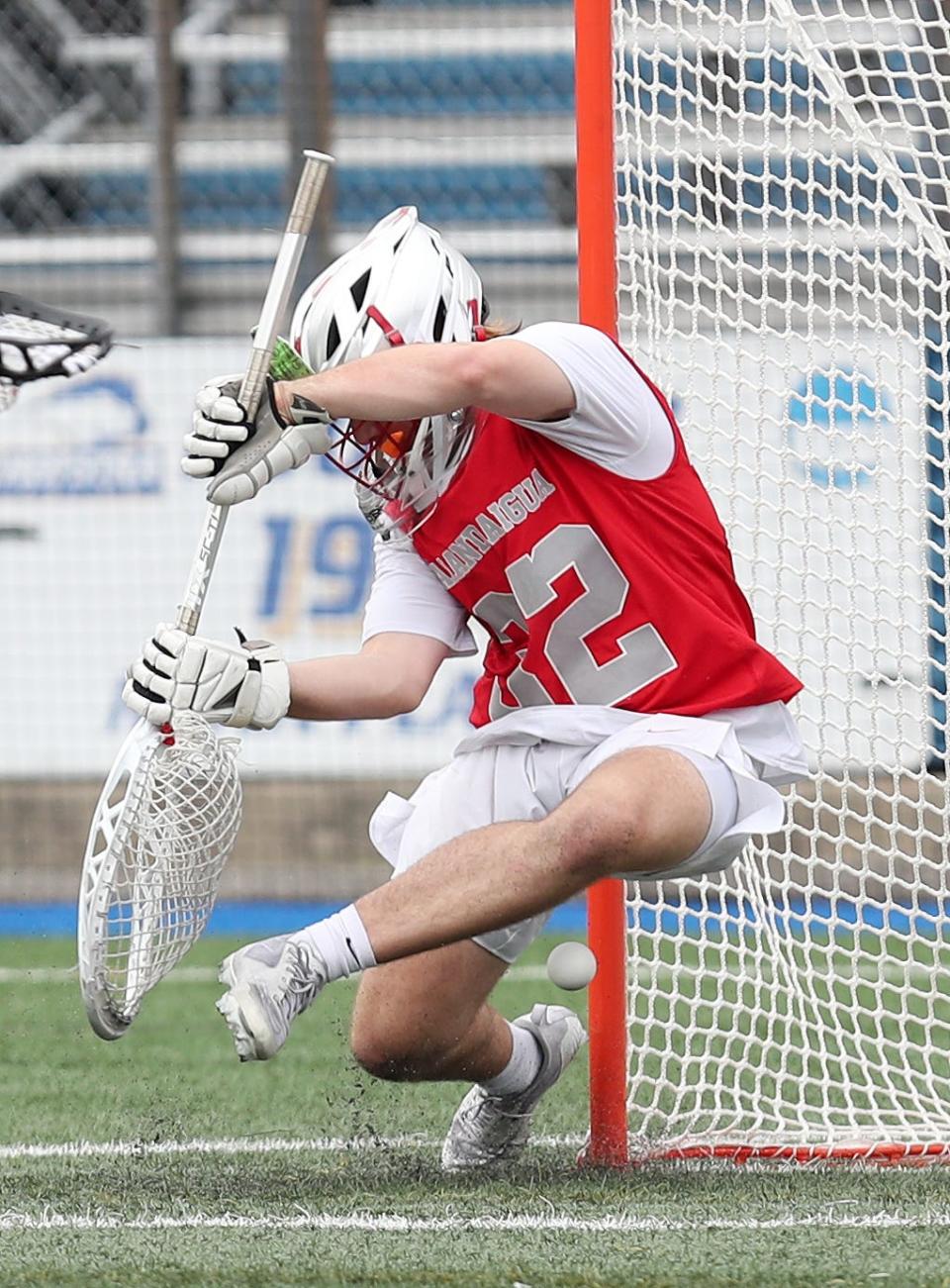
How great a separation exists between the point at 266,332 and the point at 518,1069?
124 cm

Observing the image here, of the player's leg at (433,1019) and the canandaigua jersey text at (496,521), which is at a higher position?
the canandaigua jersey text at (496,521)

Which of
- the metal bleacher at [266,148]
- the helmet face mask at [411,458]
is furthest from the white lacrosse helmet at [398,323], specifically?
the metal bleacher at [266,148]

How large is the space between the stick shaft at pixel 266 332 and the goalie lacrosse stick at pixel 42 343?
276 millimetres

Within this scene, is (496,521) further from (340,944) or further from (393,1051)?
(393,1051)

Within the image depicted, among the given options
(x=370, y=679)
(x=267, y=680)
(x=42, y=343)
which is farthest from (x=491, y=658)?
(x=42, y=343)

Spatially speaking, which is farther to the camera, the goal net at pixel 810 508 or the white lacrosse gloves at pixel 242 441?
the goal net at pixel 810 508

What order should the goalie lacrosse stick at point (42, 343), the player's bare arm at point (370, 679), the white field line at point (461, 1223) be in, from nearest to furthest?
the goalie lacrosse stick at point (42, 343)
the white field line at point (461, 1223)
the player's bare arm at point (370, 679)

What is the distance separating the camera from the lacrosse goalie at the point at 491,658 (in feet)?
9.77

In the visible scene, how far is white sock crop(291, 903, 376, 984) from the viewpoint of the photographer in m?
2.94

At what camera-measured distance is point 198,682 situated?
10.1 feet

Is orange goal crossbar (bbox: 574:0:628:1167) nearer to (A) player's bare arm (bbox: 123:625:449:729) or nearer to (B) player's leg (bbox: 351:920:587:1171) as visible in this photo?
(B) player's leg (bbox: 351:920:587:1171)

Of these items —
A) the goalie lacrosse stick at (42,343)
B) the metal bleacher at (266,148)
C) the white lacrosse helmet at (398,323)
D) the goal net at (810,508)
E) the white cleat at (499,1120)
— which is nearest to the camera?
the goalie lacrosse stick at (42,343)

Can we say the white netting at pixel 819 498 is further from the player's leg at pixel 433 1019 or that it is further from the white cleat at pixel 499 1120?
the player's leg at pixel 433 1019

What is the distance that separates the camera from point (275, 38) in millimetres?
11164
